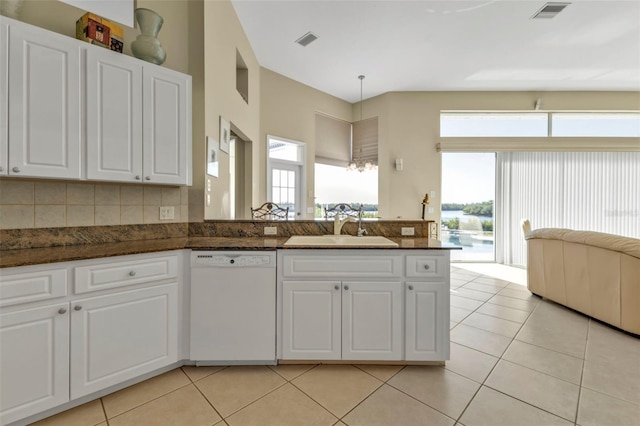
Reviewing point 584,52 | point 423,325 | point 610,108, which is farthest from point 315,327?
point 610,108

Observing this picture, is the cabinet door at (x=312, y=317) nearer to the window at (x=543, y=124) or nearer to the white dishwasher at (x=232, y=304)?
the white dishwasher at (x=232, y=304)

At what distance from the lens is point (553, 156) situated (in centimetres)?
501

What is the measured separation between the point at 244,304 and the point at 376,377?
1002 mm

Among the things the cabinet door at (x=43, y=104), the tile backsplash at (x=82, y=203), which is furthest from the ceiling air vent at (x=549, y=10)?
the cabinet door at (x=43, y=104)

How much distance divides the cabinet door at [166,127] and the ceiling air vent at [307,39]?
218cm

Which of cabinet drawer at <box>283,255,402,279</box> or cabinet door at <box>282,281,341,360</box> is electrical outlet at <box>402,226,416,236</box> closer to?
cabinet drawer at <box>283,255,402,279</box>

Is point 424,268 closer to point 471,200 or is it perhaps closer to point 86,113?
point 86,113

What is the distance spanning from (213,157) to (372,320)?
1979 mm

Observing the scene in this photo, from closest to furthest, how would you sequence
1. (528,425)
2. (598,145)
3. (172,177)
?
(528,425) → (172,177) → (598,145)

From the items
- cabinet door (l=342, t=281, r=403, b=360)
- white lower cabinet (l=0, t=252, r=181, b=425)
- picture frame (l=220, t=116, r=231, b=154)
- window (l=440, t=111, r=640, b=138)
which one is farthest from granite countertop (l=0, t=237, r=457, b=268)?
window (l=440, t=111, r=640, b=138)

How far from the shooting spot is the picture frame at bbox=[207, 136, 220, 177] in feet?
7.80

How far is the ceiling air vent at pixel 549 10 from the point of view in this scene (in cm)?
293

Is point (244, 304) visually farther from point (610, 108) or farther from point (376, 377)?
point (610, 108)

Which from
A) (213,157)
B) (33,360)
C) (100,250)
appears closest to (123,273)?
(100,250)
